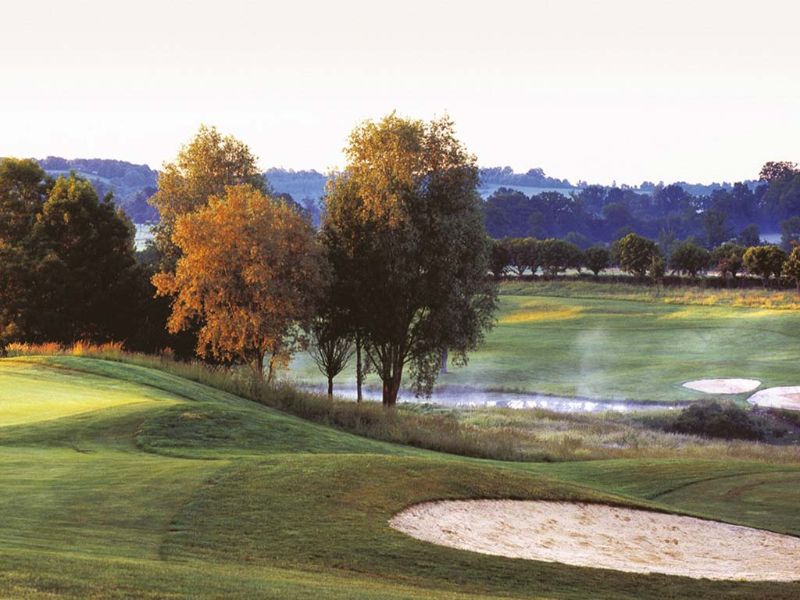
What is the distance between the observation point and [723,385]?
66.1m

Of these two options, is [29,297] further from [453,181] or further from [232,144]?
[453,181]

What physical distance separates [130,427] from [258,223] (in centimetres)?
2297

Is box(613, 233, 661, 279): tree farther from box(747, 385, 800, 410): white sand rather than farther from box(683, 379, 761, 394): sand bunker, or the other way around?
box(747, 385, 800, 410): white sand

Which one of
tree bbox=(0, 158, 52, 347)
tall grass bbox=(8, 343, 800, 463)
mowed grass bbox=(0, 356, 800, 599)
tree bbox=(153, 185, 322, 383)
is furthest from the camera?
tree bbox=(0, 158, 52, 347)

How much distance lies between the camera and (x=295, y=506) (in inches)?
621

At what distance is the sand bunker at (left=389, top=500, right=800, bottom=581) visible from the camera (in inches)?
617

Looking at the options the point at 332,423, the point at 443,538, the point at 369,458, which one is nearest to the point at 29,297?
the point at 332,423

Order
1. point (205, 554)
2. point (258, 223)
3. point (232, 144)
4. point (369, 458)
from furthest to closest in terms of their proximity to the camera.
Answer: point (232, 144), point (258, 223), point (369, 458), point (205, 554)

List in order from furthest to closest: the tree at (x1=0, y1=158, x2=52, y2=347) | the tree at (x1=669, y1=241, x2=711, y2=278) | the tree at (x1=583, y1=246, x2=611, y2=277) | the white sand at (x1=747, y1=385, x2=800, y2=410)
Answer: the tree at (x1=583, y1=246, x2=611, y2=277), the tree at (x1=669, y1=241, x2=711, y2=278), the white sand at (x1=747, y1=385, x2=800, y2=410), the tree at (x1=0, y1=158, x2=52, y2=347)

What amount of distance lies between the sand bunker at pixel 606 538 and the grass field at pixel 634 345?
4588 cm

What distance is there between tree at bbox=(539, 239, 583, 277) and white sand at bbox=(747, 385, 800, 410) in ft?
207

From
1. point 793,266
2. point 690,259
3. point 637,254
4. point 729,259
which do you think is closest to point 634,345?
point 793,266

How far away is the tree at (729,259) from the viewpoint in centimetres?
11619

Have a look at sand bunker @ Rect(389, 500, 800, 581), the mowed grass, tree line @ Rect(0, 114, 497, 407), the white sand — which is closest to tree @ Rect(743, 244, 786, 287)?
the white sand
